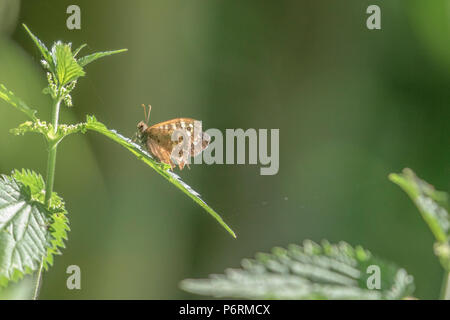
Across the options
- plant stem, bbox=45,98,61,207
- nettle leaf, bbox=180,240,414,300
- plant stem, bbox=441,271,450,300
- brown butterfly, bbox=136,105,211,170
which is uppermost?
brown butterfly, bbox=136,105,211,170

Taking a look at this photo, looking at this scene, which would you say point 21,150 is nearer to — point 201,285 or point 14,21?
point 14,21

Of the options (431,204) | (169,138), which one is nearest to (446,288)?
(431,204)

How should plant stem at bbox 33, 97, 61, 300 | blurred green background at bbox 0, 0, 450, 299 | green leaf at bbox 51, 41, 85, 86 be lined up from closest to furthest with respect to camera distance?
1. plant stem at bbox 33, 97, 61, 300
2. green leaf at bbox 51, 41, 85, 86
3. blurred green background at bbox 0, 0, 450, 299

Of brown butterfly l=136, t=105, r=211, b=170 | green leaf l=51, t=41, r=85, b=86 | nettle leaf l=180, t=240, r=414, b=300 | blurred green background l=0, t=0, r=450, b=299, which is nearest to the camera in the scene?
nettle leaf l=180, t=240, r=414, b=300

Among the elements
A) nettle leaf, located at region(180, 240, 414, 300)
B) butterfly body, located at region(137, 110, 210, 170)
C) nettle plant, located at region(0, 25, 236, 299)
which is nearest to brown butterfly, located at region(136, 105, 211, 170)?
butterfly body, located at region(137, 110, 210, 170)

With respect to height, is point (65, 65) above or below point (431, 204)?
above

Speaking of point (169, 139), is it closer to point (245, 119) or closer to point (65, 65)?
point (65, 65)

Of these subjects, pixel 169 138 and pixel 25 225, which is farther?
pixel 169 138

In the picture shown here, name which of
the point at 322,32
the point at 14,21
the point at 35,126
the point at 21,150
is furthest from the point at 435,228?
the point at 322,32

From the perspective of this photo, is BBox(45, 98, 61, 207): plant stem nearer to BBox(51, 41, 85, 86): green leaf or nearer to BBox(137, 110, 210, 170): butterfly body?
BBox(51, 41, 85, 86): green leaf
